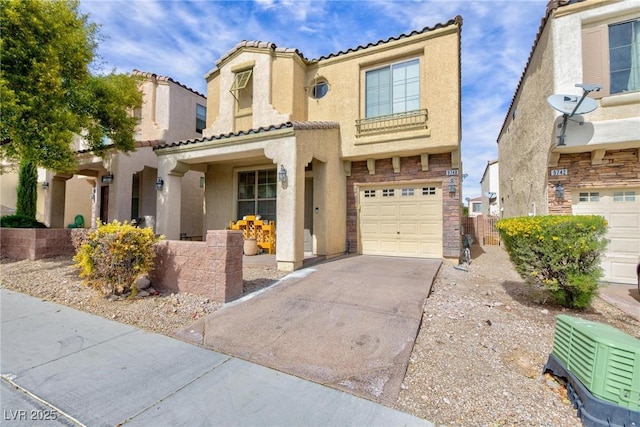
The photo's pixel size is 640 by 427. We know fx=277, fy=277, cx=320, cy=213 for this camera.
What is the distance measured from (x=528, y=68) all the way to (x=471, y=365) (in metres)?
11.3

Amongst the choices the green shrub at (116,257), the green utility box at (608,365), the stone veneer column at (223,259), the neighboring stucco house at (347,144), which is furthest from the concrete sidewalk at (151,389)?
the neighboring stucco house at (347,144)

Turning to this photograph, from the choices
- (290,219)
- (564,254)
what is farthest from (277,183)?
(564,254)

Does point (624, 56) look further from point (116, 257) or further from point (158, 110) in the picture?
point (158, 110)

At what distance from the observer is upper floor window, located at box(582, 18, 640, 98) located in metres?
6.77

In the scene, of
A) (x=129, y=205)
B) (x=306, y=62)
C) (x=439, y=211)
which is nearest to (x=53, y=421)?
(x=439, y=211)

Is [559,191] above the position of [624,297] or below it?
above

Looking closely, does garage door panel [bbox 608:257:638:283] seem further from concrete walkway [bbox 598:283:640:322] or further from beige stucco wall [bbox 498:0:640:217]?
beige stucco wall [bbox 498:0:640:217]

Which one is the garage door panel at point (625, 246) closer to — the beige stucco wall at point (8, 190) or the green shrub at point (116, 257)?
the green shrub at point (116, 257)

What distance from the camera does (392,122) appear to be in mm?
9016

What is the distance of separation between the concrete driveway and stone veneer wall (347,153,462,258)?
2823 mm

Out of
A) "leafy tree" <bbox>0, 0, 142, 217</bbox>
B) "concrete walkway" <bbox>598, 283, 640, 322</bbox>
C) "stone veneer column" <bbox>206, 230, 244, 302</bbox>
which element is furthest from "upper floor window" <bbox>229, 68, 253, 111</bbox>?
"concrete walkway" <bbox>598, 283, 640, 322</bbox>

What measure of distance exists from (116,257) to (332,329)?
13.6ft

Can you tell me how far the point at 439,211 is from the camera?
8953 mm

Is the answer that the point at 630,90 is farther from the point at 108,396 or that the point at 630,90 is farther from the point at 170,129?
the point at 170,129
